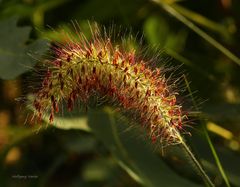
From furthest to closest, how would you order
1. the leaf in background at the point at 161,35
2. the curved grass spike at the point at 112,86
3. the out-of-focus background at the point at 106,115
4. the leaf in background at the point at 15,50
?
the leaf in background at the point at 161,35 < the out-of-focus background at the point at 106,115 < the leaf in background at the point at 15,50 < the curved grass spike at the point at 112,86

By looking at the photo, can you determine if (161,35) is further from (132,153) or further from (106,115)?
(132,153)

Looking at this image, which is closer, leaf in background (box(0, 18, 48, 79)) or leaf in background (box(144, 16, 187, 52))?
leaf in background (box(0, 18, 48, 79))

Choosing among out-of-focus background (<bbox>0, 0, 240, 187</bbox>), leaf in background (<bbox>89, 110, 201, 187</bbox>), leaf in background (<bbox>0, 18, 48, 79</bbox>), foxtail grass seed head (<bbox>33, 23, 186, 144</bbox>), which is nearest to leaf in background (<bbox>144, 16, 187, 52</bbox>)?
out-of-focus background (<bbox>0, 0, 240, 187</bbox>)

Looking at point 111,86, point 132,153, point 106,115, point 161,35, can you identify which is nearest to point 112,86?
point 111,86

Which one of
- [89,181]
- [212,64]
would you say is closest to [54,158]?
[89,181]

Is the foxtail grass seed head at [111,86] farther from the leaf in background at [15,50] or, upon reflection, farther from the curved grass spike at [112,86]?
the leaf in background at [15,50]

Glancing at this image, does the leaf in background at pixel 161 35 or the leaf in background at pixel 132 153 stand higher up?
the leaf in background at pixel 161 35

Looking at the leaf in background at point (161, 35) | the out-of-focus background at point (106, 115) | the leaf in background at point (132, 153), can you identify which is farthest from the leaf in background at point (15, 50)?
the leaf in background at point (161, 35)

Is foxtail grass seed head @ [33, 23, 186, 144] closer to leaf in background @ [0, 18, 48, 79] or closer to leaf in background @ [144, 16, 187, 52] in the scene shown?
leaf in background @ [0, 18, 48, 79]
